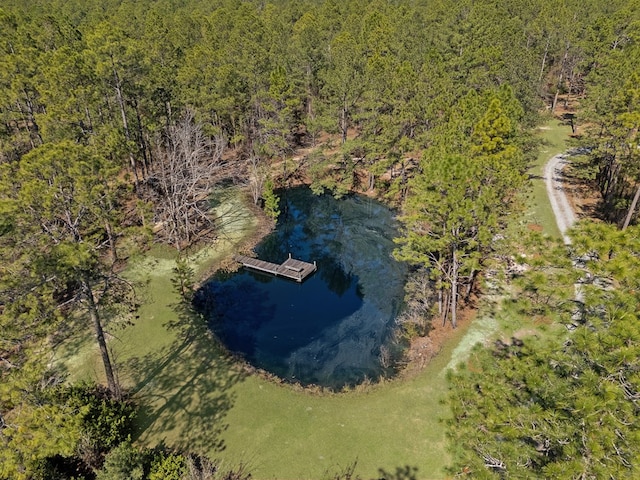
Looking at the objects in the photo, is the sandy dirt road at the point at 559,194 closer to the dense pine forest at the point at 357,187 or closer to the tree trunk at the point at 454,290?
the dense pine forest at the point at 357,187

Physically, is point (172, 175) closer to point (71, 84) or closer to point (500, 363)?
point (71, 84)

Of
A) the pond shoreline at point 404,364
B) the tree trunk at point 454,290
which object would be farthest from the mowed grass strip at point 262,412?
the tree trunk at point 454,290

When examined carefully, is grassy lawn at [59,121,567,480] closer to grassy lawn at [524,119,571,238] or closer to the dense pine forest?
the dense pine forest

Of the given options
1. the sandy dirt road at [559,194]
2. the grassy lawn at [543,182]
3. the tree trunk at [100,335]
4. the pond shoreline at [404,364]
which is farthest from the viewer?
the sandy dirt road at [559,194]

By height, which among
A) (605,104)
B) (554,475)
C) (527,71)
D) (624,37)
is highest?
(624,37)

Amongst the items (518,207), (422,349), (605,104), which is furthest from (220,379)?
(605,104)

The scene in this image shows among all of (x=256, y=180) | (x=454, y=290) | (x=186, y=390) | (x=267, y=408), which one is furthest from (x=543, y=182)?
(x=186, y=390)
